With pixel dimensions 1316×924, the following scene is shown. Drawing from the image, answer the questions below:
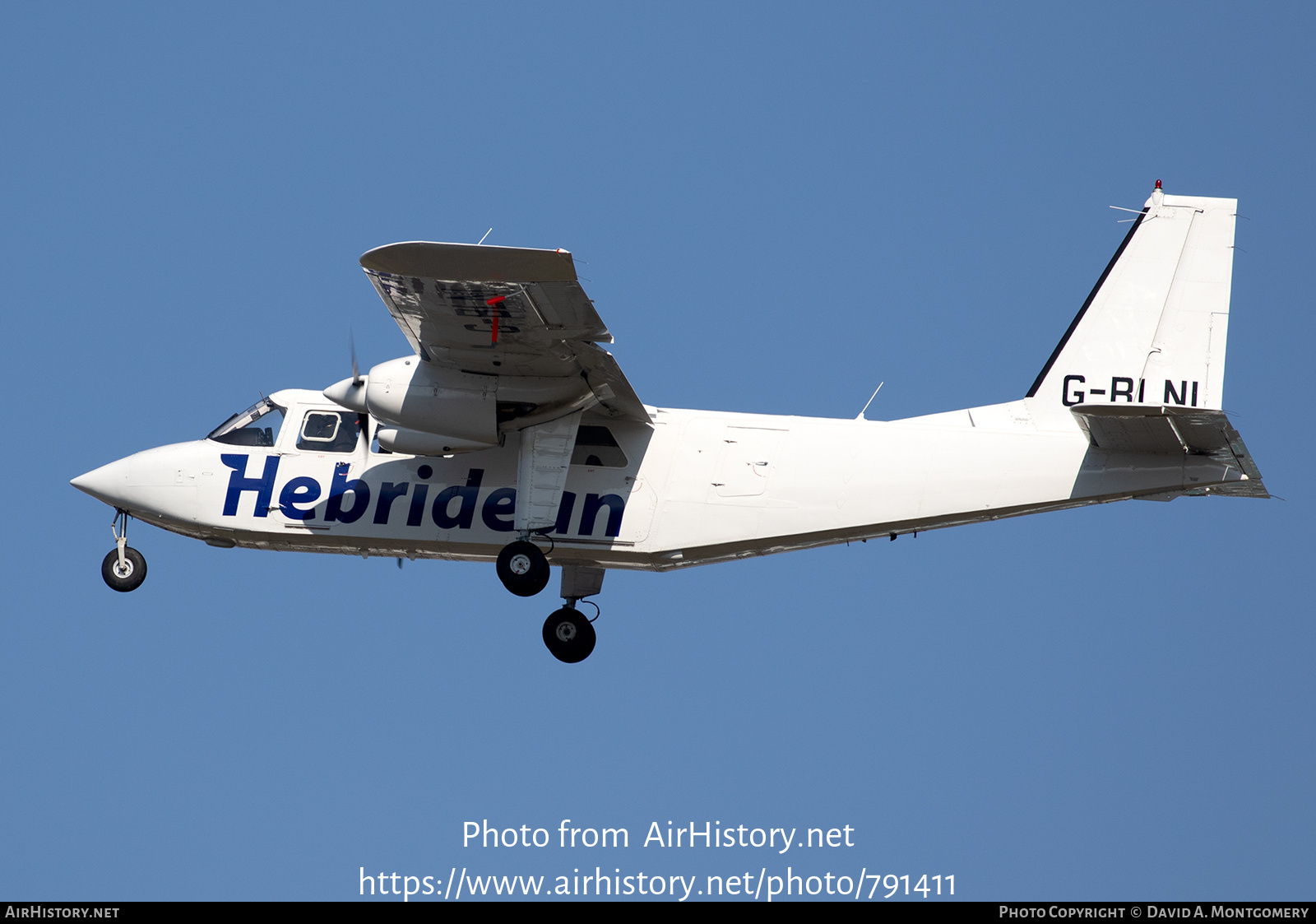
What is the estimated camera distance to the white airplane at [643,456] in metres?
17.4

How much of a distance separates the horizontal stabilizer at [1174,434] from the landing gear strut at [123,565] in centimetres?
1147

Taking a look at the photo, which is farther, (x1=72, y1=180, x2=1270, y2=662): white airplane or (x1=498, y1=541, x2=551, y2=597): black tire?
(x1=498, y1=541, x2=551, y2=597): black tire

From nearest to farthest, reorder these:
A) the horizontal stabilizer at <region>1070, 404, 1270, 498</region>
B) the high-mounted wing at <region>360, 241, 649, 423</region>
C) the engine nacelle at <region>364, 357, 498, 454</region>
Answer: the high-mounted wing at <region>360, 241, 649, 423</region> < the horizontal stabilizer at <region>1070, 404, 1270, 498</region> < the engine nacelle at <region>364, 357, 498, 454</region>

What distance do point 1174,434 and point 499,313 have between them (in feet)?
24.4

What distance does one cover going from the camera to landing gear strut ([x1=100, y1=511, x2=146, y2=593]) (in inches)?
762

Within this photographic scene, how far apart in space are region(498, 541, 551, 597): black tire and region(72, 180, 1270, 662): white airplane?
19 mm

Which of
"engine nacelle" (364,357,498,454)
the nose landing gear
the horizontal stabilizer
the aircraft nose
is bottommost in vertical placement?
the nose landing gear

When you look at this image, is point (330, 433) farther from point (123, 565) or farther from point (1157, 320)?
point (1157, 320)

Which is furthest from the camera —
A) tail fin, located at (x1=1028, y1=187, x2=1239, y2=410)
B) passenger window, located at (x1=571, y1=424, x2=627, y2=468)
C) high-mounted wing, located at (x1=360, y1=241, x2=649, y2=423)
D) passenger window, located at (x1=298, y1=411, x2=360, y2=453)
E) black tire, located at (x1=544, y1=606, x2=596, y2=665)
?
black tire, located at (x1=544, y1=606, x2=596, y2=665)

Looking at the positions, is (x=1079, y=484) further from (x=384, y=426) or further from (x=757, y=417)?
(x=384, y=426)

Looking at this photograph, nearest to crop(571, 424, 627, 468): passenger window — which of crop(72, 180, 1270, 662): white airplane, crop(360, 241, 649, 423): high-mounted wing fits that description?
crop(72, 180, 1270, 662): white airplane

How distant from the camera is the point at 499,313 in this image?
16234 millimetres

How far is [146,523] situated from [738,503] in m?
7.49

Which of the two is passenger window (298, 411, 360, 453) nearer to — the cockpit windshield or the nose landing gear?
the cockpit windshield
